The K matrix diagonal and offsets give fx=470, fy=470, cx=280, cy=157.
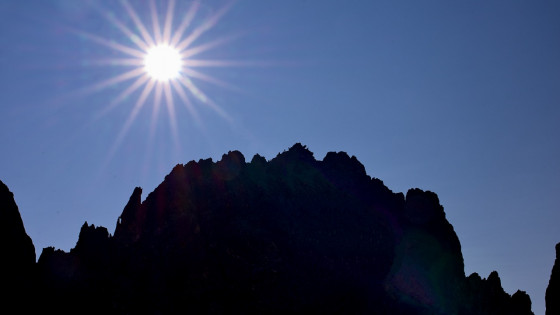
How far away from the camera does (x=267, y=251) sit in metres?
97.3

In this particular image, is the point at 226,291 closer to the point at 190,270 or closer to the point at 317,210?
the point at 190,270

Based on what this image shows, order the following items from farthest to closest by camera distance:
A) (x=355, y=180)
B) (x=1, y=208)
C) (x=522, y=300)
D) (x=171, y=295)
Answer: (x=355, y=180) < (x=522, y=300) < (x=171, y=295) < (x=1, y=208)

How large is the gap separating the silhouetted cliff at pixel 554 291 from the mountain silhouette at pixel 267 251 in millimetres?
34100

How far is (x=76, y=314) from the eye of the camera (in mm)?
97438

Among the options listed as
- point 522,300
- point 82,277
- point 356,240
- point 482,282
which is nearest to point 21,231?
point 82,277

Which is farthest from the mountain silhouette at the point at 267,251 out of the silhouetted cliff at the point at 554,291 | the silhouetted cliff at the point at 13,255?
the silhouetted cliff at the point at 554,291

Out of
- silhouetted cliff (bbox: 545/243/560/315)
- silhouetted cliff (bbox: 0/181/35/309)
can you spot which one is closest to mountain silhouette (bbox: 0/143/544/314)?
silhouetted cliff (bbox: 0/181/35/309)

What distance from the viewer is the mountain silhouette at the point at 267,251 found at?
95062mm

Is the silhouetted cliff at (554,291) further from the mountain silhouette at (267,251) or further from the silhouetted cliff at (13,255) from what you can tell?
the silhouetted cliff at (13,255)

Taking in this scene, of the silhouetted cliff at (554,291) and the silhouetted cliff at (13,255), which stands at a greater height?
the silhouetted cliff at (554,291)

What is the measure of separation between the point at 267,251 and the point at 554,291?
168 feet

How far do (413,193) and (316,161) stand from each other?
2602cm

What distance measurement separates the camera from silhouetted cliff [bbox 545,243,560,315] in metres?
70.2

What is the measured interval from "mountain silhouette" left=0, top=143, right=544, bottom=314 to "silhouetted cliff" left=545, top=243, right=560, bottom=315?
34.1 m
